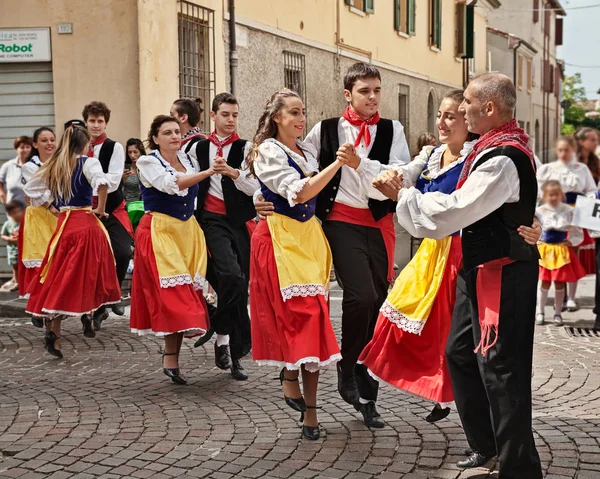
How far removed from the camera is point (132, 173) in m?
12.0

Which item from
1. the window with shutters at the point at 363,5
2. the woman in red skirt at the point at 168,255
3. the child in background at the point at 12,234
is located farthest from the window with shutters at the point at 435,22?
the woman in red skirt at the point at 168,255

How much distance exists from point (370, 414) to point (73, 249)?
3632mm

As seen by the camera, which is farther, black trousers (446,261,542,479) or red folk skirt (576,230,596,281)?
red folk skirt (576,230,596,281)

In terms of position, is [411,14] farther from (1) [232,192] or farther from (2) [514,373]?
(2) [514,373]

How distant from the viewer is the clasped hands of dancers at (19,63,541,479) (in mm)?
4094

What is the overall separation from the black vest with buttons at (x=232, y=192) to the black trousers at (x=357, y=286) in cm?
158

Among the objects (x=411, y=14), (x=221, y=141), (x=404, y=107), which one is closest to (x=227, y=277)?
(x=221, y=141)

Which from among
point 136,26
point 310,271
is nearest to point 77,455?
point 310,271

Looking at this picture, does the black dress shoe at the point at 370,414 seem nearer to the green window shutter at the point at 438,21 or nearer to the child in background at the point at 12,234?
the child in background at the point at 12,234

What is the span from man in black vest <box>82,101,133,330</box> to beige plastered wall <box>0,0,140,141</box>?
11.4 feet

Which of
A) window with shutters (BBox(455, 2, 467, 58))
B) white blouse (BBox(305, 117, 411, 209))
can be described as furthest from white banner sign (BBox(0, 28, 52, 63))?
window with shutters (BBox(455, 2, 467, 58))

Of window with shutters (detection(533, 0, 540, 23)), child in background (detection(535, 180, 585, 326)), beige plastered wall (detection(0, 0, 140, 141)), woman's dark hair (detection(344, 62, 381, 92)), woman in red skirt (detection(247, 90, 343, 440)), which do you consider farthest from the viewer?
window with shutters (detection(533, 0, 540, 23))

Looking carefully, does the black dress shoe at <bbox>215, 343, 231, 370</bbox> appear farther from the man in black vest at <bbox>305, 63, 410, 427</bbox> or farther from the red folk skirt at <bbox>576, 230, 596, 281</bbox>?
the red folk skirt at <bbox>576, 230, 596, 281</bbox>

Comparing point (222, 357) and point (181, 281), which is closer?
point (181, 281)
